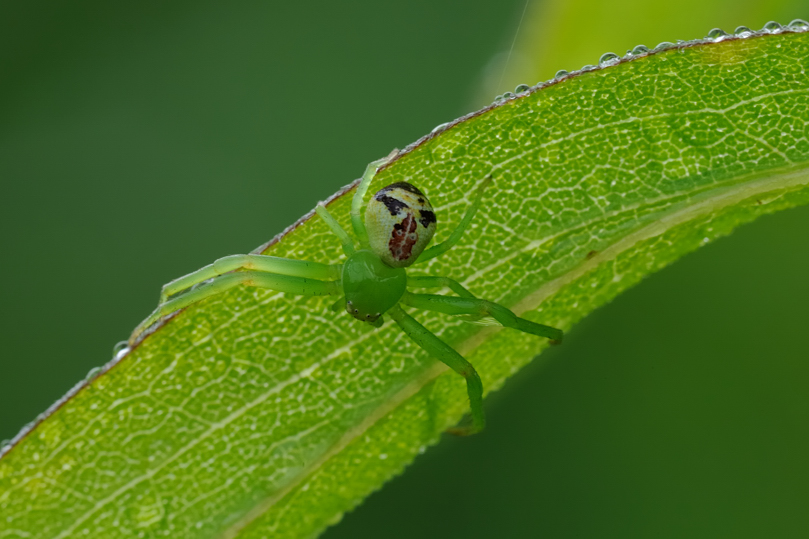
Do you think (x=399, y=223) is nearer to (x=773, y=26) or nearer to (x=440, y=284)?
(x=440, y=284)

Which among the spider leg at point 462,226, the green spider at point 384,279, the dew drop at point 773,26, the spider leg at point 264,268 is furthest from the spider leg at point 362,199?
the dew drop at point 773,26

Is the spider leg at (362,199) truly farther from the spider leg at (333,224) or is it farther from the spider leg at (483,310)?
the spider leg at (483,310)

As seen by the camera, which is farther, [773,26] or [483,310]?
[483,310]

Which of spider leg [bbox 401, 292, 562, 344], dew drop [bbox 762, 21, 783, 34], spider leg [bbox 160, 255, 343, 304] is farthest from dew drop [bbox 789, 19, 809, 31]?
spider leg [bbox 160, 255, 343, 304]

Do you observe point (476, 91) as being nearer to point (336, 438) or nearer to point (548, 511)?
point (548, 511)

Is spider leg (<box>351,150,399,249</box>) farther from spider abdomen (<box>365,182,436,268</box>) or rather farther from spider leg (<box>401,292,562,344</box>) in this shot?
spider leg (<box>401,292,562,344</box>)

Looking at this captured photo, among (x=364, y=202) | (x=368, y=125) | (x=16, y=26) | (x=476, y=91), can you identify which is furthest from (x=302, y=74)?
(x=364, y=202)

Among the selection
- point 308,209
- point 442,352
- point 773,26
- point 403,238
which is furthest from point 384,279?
point 308,209
